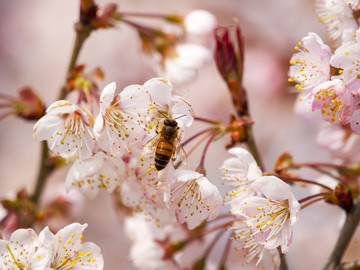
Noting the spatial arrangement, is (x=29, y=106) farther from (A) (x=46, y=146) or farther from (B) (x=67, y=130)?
(B) (x=67, y=130)

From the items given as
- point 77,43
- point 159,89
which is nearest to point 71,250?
point 159,89

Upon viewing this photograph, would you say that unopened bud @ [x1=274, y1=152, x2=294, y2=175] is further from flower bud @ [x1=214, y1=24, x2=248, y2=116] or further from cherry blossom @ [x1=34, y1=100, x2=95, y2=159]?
cherry blossom @ [x1=34, y1=100, x2=95, y2=159]

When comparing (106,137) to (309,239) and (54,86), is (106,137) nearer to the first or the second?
(309,239)

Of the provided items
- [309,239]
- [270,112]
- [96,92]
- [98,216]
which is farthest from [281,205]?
[98,216]

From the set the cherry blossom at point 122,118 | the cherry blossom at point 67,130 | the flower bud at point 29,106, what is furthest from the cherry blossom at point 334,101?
the flower bud at point 29,106

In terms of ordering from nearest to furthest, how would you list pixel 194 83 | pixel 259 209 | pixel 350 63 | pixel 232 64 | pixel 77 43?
1. pixel 350 63
2. pixel 259 209
3. pixel 232 64
4. pixel 77 43
5. pixel 194 83

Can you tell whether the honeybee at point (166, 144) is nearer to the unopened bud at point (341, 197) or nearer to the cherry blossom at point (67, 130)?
the cherry blossom at point (67, 130)
